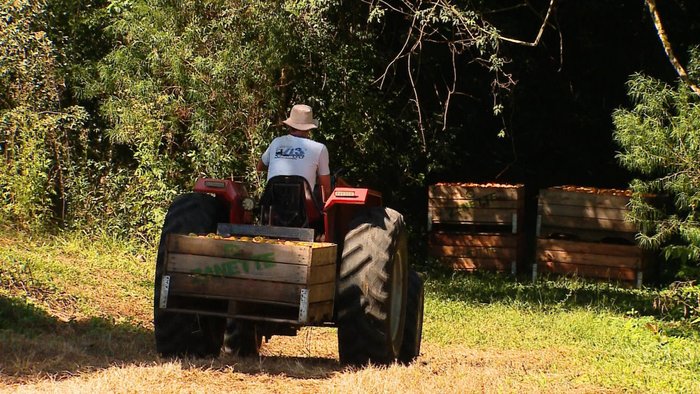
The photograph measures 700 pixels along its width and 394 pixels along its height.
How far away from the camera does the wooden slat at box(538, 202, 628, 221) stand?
48.9ft

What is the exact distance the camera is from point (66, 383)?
22.1ft

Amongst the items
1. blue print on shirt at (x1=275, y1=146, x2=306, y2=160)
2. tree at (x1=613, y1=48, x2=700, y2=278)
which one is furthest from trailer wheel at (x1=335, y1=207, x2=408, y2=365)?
tree at (x1=613, y1=48, x2=700, y2=278)

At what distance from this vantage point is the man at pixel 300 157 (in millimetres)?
8172

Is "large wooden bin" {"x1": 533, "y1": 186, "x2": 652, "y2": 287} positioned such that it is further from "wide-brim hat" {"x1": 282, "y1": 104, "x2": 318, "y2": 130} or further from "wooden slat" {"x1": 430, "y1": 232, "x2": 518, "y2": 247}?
"wide-brim hat" {"x1": 282, "y1": 104, "x2": 318, "y2": 130}

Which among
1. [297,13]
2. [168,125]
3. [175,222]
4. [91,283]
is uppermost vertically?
[297,13]

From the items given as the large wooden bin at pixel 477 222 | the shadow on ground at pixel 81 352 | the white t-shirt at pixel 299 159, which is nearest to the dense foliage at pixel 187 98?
the large wooden bin at pixel 477 222

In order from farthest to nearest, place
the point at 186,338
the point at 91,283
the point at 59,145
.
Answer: the point at 59,145
the point at 91,283
the point at 186,338

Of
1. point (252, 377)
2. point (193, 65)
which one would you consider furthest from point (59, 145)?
point (252, 377)

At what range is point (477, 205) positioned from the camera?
52.2ft

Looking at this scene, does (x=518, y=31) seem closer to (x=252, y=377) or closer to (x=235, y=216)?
(x=235, y=216)

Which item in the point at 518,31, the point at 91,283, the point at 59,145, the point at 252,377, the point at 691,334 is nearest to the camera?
the point at 252,377

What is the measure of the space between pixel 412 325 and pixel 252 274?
71.2 inches

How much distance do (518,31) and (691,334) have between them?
7008 millimetres

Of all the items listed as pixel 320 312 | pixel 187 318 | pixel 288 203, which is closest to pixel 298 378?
pixel 320 312
